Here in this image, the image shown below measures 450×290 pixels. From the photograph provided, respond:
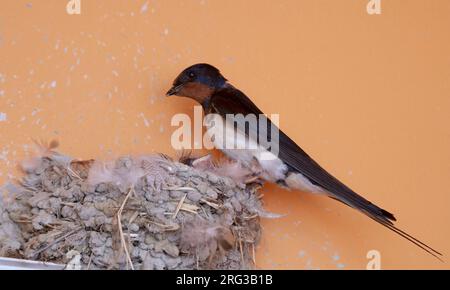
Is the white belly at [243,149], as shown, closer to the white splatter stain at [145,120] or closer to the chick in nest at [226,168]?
the chick in nest at [226,168]

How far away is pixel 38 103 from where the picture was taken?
228 centimetres

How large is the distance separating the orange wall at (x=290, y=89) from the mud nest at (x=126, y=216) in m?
0.13

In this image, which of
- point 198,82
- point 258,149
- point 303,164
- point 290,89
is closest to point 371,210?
point 303,164

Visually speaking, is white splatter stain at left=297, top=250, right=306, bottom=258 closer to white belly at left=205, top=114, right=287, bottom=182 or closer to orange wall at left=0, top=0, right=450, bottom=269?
orange wall at left=0, top=0, right=450, bottom=269

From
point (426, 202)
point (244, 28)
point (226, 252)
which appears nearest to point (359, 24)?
point (244, 28)

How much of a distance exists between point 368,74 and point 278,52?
0.31 m

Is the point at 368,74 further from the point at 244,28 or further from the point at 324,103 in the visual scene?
the point at 244,28

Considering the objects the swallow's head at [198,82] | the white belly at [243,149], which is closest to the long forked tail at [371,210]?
the white belly at [243,149]

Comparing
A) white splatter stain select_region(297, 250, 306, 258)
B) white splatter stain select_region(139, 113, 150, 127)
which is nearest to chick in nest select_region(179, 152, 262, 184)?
white splatter stain select_region(139, 113, 150, 127)

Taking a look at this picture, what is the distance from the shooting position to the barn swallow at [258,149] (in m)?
2.21

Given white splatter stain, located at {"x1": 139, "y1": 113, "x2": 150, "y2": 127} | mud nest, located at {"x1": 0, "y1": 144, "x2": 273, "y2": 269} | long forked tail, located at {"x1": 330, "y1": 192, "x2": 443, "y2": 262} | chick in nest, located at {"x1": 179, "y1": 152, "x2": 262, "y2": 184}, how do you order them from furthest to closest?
1. white splatter stain, located at {"x1": 139, "y1": 113, "x2": 150, "y2": 127}
2. chick in nest, located at {"x1": 179, "y1": 152, "x2": 262, "y2": 184}
3. long forked tail, located at {"x1": 330, "y1": 192, "x2": 443, "y2": 262}
4. mud nest, located at {"x1": 0, "y1": 144, "x2": 273, "y2": 269}

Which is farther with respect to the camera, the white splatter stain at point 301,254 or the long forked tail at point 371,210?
the white splatter stain at point 301,254

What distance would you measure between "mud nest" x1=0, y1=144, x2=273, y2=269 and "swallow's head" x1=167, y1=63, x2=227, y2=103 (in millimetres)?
264

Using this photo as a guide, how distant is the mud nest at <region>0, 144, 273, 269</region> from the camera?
196 centimetres
